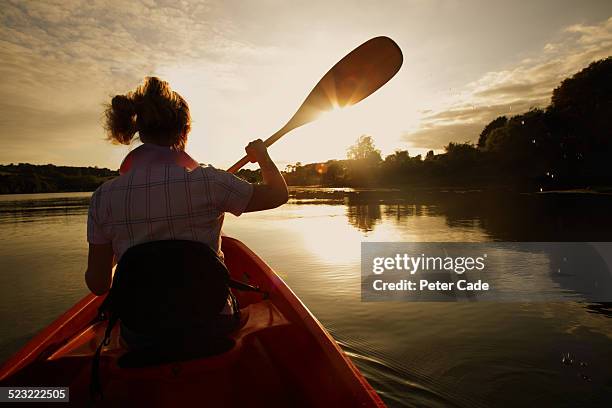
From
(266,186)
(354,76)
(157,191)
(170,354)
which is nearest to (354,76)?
(354,76)

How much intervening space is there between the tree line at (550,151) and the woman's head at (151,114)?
37.2 meters

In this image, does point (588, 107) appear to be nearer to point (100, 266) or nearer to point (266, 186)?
point (266, 186)

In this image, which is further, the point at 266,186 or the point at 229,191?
the point at 266,186

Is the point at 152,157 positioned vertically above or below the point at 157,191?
above

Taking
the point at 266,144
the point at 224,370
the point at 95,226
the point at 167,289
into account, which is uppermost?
the point at 266,144

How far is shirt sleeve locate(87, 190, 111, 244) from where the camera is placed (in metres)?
1.72

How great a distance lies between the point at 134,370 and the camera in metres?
1.77

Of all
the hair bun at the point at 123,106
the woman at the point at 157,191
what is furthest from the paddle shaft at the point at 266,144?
the hair bun at the point at 123,106

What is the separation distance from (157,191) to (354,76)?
8.72 feet

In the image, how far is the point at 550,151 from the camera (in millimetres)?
41438

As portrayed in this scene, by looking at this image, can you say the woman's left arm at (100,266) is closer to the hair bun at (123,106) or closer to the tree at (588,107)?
the hair bun at (123,106)

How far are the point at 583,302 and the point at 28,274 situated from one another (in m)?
8.81

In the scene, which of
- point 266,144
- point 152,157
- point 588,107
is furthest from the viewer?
point 588,107

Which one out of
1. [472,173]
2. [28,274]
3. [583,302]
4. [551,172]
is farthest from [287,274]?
[472,173]
